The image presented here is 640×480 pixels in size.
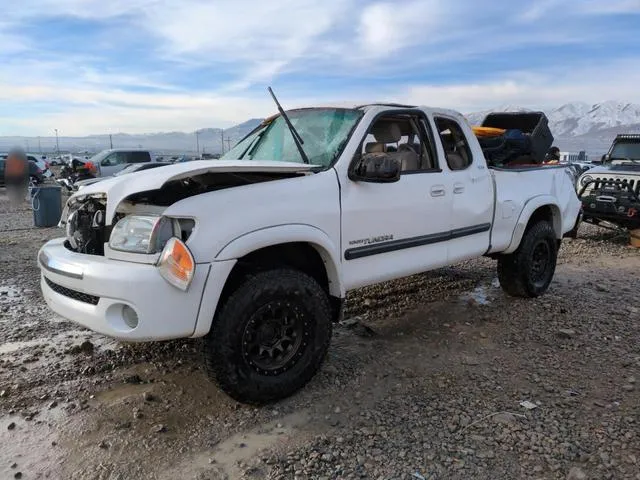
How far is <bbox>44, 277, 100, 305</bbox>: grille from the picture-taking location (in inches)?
115

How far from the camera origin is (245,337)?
3.05 m

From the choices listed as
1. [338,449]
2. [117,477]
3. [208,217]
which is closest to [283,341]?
[338,449]

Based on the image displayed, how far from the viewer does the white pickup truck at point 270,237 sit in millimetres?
2818

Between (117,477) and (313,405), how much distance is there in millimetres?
1210

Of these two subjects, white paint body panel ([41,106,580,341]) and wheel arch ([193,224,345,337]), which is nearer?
white paint body panel ([41,106,580,341])

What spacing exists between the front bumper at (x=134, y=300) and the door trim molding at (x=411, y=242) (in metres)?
1.17

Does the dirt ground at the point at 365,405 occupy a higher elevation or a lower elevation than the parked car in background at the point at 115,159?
lower

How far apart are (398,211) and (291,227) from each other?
103cm

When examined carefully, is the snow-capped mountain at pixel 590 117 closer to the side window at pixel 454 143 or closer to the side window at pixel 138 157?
the side window at pixel 138 157

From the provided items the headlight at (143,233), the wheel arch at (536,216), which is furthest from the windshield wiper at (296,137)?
the wheel arch at (536,216)

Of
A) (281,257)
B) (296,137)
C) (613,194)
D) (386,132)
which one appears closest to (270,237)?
(281,257)

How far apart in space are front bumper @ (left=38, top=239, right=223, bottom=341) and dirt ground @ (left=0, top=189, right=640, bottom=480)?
0.64m

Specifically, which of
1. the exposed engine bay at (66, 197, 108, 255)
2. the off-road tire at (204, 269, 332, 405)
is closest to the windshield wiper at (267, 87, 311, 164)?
the off-road tire at (204, 269, 332, 405)

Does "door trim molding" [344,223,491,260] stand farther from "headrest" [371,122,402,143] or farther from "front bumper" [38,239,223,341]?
"front bumper" [38,239,223,341]
